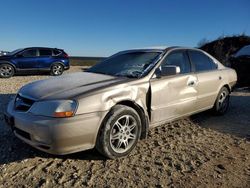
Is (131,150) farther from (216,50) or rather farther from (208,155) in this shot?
(216,50)

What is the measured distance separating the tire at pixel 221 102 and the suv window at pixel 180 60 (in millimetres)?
1326

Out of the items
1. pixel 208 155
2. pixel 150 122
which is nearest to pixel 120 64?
pixel 150 122

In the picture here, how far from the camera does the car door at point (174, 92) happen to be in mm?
4429

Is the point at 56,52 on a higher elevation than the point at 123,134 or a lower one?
higher

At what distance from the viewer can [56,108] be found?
3449mm

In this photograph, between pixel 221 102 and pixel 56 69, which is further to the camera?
pixel 56 69

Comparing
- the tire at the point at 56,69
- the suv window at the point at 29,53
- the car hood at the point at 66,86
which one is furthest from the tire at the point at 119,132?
the tire at the point at 56,69

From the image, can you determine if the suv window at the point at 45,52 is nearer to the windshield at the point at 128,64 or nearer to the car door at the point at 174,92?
the windshield at the point at 128,64

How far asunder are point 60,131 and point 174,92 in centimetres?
207

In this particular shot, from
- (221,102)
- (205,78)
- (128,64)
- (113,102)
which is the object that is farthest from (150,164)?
(221,102)

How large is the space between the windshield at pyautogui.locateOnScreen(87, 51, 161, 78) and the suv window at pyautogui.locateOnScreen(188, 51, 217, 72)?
0.90m

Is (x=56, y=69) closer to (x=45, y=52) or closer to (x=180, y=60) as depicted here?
(x=45, y=52)

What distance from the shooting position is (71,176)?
3455 mm

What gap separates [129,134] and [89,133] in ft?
2.29
